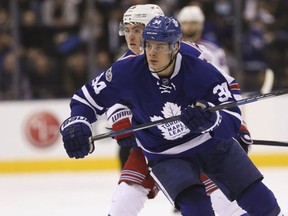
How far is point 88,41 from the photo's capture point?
7520 millimetres

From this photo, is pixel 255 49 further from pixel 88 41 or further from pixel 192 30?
pixel 192 30

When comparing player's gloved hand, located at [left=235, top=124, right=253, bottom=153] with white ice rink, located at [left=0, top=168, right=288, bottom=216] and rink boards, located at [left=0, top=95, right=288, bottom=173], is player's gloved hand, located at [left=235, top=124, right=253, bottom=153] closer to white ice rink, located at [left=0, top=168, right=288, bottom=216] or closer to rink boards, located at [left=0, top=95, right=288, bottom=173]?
white ice rink, located at [left=0, top=168, right=288, bottom=216]

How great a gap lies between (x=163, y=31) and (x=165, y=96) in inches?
10.4

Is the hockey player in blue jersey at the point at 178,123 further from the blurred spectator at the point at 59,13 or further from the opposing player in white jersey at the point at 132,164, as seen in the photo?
the blurred spectator at the point at 59,13

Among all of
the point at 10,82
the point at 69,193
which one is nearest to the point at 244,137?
the point at 69,193

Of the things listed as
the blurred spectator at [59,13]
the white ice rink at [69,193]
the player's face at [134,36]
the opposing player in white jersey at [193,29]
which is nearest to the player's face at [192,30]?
the opposing player in white jersey at [193,29]

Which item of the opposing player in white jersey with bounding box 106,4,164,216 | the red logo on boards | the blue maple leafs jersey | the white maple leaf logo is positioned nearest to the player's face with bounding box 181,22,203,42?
the opposing player in white jersey with bounding box 106,4,164,216

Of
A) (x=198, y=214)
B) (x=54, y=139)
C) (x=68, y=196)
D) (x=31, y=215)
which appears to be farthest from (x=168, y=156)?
(x=54, y=139)

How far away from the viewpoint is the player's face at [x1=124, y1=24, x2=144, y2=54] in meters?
3.98

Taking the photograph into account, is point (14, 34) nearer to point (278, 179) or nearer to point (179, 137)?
point (278, 179)

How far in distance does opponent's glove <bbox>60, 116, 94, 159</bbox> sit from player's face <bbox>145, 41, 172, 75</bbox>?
0.38 metres

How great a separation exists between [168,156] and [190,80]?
0.34 metres

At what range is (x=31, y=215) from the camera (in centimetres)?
517

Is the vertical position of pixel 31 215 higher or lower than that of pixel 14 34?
lower
